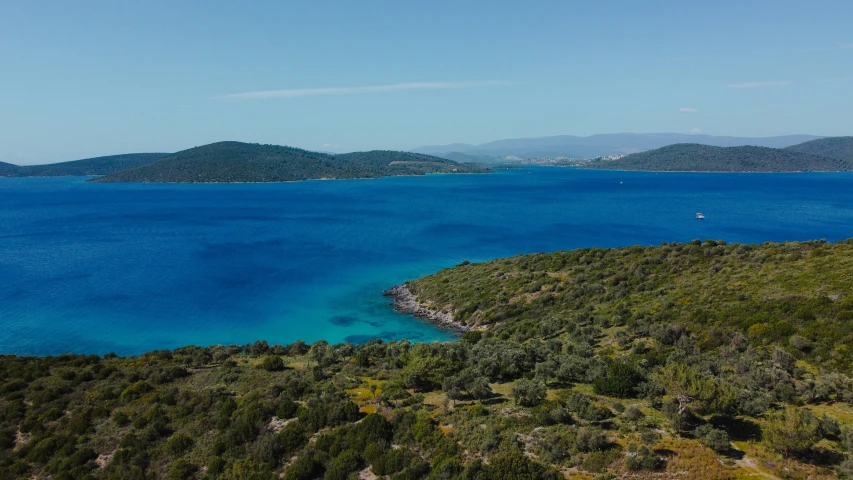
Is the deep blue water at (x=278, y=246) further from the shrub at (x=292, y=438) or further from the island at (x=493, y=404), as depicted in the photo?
the shrub at (x=292, y=438)

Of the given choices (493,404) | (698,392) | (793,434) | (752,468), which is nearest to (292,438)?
(493,404)

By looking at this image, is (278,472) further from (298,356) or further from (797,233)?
(797,233)

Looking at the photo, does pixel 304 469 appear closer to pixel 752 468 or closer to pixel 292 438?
pixel 292 438

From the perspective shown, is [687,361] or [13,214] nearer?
[687,361]

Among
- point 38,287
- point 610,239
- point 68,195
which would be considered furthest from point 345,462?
point 68,195

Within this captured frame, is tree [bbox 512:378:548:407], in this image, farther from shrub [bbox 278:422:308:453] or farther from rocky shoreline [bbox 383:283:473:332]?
rocky shoreline [bbox 383:283:473:332]
